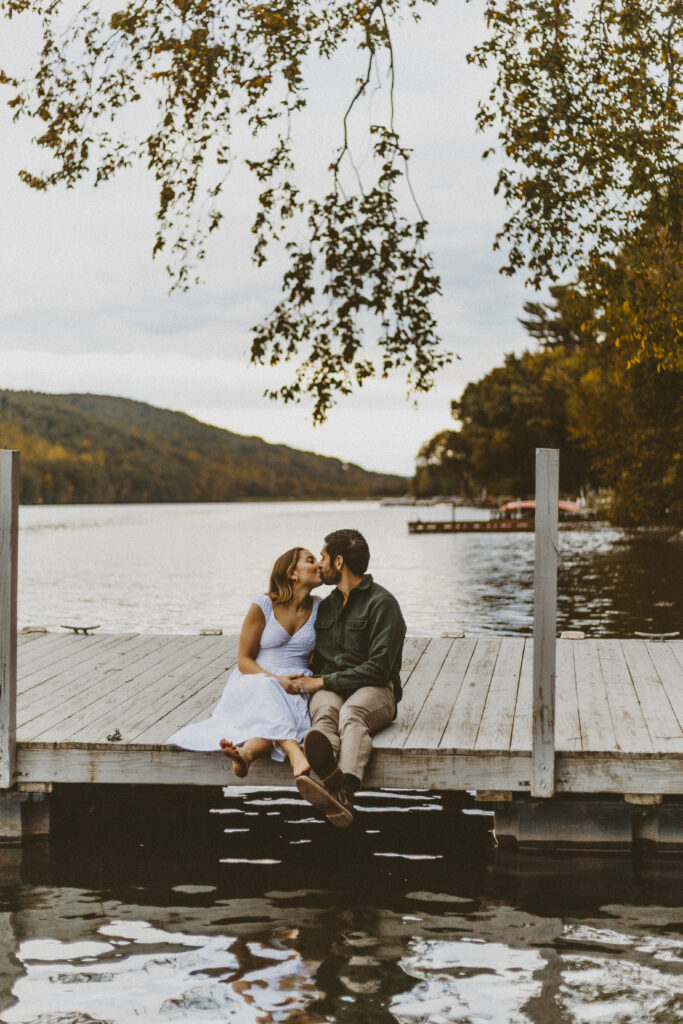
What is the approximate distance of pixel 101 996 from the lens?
17.4 ft

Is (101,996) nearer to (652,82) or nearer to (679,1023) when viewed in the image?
(679,1023)

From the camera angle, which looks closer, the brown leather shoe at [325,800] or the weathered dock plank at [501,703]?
the brown leather shoe at [325,800]

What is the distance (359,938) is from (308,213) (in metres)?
9.34

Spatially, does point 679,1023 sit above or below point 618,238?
below

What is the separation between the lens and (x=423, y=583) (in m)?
38.5

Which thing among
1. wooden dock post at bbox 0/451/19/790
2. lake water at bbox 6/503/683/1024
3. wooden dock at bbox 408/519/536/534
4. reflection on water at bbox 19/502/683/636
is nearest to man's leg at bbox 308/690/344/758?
lake water at bbox 6/503/683/1024

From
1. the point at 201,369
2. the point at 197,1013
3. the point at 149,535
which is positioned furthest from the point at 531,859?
the point at 201,369

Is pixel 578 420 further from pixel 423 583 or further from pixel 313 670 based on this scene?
pixel 313 670

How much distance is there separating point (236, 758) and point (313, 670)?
932 mm

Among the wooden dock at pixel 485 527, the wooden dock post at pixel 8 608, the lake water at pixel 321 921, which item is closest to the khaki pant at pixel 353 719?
the lake water at pixel 321 921

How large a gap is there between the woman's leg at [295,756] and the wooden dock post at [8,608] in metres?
Answer: 1.61

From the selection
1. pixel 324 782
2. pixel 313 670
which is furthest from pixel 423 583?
pixel 324 782

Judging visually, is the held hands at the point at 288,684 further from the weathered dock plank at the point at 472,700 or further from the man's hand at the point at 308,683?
the weathered dock plank at the point at 472,700

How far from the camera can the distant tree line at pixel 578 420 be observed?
3662 centimetres
